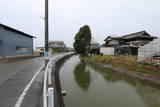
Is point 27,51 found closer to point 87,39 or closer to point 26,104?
→ point 87,39

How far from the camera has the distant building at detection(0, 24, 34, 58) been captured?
16.1 m

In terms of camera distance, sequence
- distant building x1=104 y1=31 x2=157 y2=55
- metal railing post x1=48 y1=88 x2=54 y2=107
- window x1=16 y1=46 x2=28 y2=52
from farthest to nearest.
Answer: distant building x1=104 y1=31 x2=157 y2=55 < window x1=16 y1=46 x2=28 y2=52 < metal railing post x1=48 y1=88 x2=54 y2=107

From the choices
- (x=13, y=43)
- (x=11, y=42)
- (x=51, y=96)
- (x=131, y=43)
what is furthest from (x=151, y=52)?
(x=13, y=43)

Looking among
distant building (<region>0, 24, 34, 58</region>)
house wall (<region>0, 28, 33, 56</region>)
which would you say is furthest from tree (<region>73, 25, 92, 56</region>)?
house wall (<region>0, 28, 33, 56</region>)

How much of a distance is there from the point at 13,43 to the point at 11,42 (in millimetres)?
634

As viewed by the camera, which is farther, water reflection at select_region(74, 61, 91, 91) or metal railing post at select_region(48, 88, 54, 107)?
water reflection at select_region(74, 61, 91, 91)

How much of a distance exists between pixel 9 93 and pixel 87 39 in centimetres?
2584

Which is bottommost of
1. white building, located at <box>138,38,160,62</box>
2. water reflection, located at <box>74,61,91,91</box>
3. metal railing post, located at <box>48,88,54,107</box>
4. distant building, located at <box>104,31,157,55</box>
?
water reflection, located at <box>74,61,91,91</box>

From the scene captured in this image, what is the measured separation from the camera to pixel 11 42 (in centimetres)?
1827

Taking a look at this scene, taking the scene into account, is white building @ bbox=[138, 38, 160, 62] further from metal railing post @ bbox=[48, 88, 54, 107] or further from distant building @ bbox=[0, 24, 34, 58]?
distant building @ bbox=[0, 24, 34, 58]

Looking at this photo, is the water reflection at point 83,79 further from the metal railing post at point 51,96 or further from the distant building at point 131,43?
the distant building at point 131,43

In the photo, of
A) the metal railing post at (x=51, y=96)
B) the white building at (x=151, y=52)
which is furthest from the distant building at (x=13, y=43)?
the white building at (x=151, y=52)

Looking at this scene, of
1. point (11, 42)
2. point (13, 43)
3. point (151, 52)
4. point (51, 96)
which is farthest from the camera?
point (13, 43)

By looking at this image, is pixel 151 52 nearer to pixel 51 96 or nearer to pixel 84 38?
pixel 51 96
